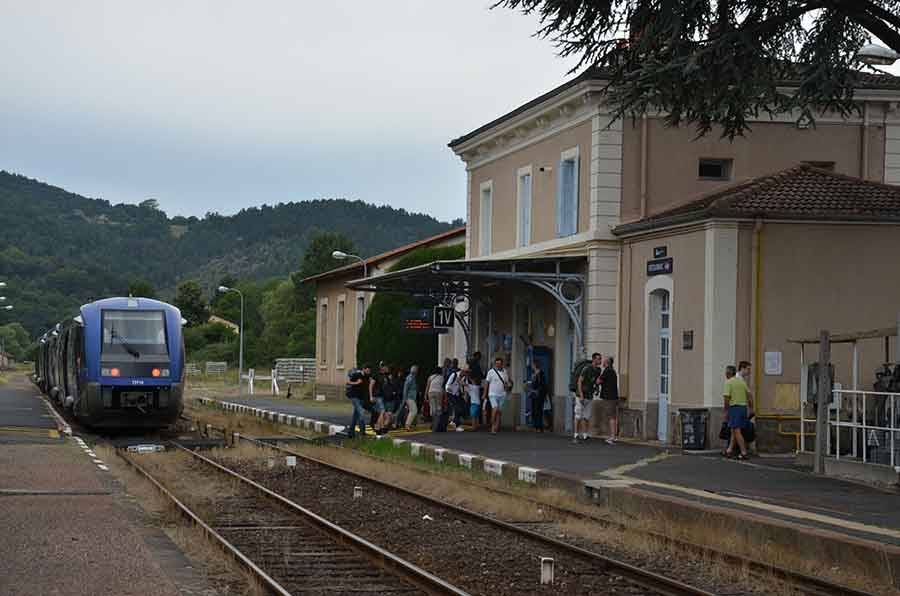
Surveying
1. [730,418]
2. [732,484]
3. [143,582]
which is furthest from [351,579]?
[730,418]

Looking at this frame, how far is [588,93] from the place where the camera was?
2886cm

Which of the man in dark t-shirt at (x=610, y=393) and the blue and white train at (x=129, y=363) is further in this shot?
the blue and white train at (x=129, y=363)

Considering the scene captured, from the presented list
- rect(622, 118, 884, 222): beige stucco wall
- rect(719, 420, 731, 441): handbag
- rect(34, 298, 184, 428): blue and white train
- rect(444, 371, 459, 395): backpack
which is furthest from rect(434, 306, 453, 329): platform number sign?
rect(719, 420, 731, 441): handbag

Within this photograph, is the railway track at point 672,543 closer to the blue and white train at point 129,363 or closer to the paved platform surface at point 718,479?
the paved platform surface at point 718,479

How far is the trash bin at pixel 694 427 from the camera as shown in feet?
80.9

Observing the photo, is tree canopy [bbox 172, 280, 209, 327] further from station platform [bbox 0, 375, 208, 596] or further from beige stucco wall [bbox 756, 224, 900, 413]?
beige stucco wall [bbox 756, 224, 900, 413]

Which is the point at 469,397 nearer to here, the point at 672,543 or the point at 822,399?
the point at 822,399

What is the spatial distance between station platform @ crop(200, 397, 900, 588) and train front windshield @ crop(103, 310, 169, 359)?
241 inches

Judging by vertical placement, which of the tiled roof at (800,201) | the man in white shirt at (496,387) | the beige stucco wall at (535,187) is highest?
the beige stucco wall at (535,187)

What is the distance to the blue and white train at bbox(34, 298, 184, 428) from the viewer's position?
3028 centimetres

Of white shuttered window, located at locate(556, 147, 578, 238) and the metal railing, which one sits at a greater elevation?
white shuttered window, located at locate(556, 147, 578, 238)

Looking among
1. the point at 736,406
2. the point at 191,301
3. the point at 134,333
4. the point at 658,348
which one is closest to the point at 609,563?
the point at 736,406

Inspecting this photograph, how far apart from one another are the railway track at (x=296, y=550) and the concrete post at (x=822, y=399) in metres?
7.59

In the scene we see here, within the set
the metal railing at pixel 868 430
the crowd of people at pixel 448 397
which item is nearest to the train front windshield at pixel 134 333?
the crowd of people at pixel 448 397
